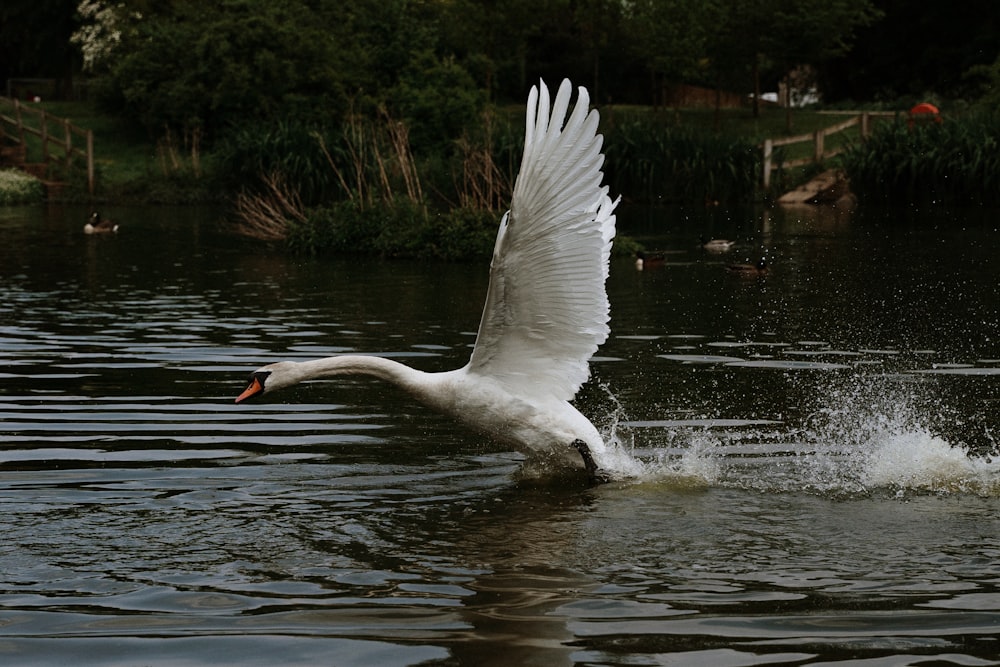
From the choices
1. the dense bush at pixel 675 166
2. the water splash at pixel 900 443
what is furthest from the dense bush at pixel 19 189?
the water splash at pixel 900 443

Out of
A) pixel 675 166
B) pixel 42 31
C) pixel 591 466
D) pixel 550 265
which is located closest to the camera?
pixel 550 265

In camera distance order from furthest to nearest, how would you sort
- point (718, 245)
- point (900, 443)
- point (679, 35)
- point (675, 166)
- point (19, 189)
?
point (679, 35) < point (19, 189) < point (675, 166) < point (718, 245) < point (900, 443)

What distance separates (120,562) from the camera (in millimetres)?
7340

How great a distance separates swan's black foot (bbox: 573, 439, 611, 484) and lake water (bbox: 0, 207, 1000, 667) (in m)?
0.13

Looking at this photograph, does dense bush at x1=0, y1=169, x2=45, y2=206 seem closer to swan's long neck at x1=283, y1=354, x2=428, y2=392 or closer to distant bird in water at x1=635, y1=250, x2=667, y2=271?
distant bird in water at x1=635, y1=250, x2=667, y2=271

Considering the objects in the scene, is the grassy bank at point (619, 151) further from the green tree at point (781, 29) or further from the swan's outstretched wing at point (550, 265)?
the swan's outstretched wing at point (550, 265)

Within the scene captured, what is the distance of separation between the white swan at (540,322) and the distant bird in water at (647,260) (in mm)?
13701

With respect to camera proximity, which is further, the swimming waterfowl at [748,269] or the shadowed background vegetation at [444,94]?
the shadowed background vegetation at [444,94]

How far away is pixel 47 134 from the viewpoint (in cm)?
4809

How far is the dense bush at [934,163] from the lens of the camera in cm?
3475

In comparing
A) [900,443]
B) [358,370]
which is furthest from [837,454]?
[358,370]

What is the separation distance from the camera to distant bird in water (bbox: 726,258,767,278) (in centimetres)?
2208

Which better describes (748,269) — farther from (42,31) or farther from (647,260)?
(42,31)

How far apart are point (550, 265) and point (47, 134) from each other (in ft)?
141
